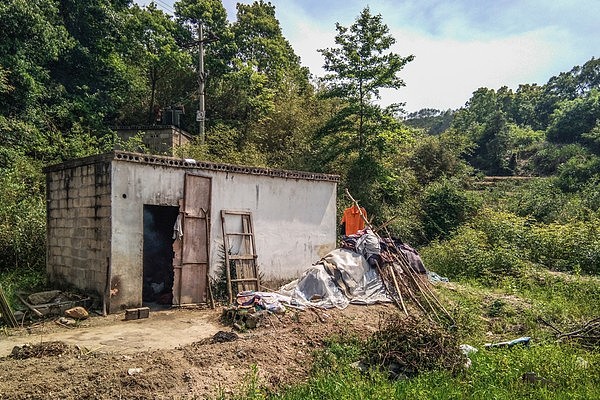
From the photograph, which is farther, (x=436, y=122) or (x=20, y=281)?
(x=436, y=122)

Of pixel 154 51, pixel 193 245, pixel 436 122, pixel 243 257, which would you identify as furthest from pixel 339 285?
pixel 436 122

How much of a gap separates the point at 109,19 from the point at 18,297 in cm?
1291

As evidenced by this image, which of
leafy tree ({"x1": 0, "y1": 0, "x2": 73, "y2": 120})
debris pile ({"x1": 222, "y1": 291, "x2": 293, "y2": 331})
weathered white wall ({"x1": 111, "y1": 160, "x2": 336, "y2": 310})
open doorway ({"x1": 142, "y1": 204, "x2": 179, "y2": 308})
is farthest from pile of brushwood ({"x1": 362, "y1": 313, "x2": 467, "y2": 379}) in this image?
leafy tree ({"x1": 0, "y1": 0, "x2": 73, "y2": 120})

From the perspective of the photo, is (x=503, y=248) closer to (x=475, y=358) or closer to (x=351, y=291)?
(x=351, y=291)

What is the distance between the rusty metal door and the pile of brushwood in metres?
4.13

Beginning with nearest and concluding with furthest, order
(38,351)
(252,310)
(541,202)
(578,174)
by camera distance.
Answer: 1. (38,351)
2. (252,310)
3. (541,202)
4. (578,174)

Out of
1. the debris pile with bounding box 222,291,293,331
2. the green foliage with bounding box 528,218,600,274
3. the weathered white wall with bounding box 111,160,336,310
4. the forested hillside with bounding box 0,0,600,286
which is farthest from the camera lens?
the forested hillside with bounding box 0,0,600,286

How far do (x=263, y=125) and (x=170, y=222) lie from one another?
950 cm

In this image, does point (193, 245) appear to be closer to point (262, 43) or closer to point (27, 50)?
point (27, 50)

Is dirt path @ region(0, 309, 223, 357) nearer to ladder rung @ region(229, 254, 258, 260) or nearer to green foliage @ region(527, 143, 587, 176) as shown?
ladder rung @ region(229, 254, 258, 260)

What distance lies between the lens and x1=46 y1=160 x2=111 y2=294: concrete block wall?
25.2 feet

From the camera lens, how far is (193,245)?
8555 mm

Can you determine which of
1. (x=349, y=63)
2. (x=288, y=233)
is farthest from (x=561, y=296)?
(x=349, y=63)

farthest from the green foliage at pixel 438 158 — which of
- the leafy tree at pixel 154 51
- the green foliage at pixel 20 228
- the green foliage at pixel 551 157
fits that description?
the green foliage at pixel 20 228
